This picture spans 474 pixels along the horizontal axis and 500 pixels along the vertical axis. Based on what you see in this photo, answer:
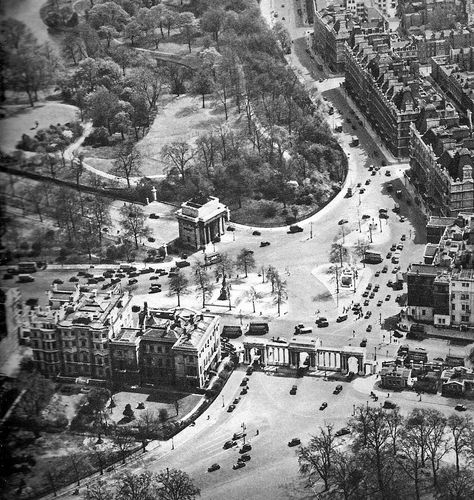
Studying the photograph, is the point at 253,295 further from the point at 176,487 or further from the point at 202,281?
the point at 176,487

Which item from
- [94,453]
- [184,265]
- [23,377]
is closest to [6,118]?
[184,265]

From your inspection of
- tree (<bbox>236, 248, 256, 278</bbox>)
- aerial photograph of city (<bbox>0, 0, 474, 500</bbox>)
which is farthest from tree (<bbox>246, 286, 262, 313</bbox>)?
tree (<bbox>236, 248, 256, 278</bbox>)

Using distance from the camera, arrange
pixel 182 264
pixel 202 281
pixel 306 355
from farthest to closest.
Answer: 1. pixel 182 264
2. pixel 202 281
3. pixel 306 355

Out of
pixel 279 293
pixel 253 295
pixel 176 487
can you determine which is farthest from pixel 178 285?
pixel 176 487

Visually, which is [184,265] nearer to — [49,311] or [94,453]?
[49,311]

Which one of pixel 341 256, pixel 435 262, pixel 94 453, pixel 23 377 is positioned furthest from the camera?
pixel 341 256

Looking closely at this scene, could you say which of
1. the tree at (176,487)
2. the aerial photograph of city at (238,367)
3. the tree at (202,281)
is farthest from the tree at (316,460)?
the tree at (202,281)

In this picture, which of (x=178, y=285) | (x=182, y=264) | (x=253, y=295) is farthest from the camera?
(x=182, y=264)
